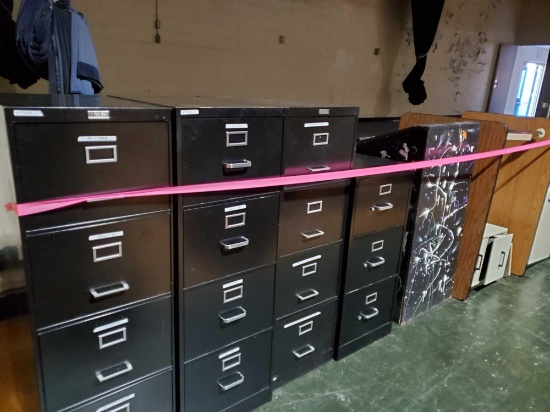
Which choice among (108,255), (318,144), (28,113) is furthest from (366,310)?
(28,113)

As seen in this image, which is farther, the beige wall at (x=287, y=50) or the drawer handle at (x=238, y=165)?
the beige wall at (x=287, y=50)

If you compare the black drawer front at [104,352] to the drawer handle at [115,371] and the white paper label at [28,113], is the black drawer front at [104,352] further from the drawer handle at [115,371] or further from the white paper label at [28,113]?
the white paper label at [28,113]

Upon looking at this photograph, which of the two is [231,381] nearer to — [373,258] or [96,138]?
[373,258]

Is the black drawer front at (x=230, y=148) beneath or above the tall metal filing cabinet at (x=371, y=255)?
above

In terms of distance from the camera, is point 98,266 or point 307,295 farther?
point 307,295

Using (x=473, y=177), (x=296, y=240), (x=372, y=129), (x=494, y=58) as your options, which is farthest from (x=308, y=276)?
(x=494, y=58)

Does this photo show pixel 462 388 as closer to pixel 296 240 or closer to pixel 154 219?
pixel 296 240

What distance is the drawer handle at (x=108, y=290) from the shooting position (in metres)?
1.24

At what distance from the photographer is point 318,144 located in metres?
1.71

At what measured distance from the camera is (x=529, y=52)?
20.6 feet

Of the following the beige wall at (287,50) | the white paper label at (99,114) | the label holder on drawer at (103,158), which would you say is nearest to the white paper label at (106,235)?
the label holder on drawer at (103,158)

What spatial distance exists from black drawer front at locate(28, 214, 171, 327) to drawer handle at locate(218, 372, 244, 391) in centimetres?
51

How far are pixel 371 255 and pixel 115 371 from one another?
1317mm

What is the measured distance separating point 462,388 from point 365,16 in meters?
3.42
